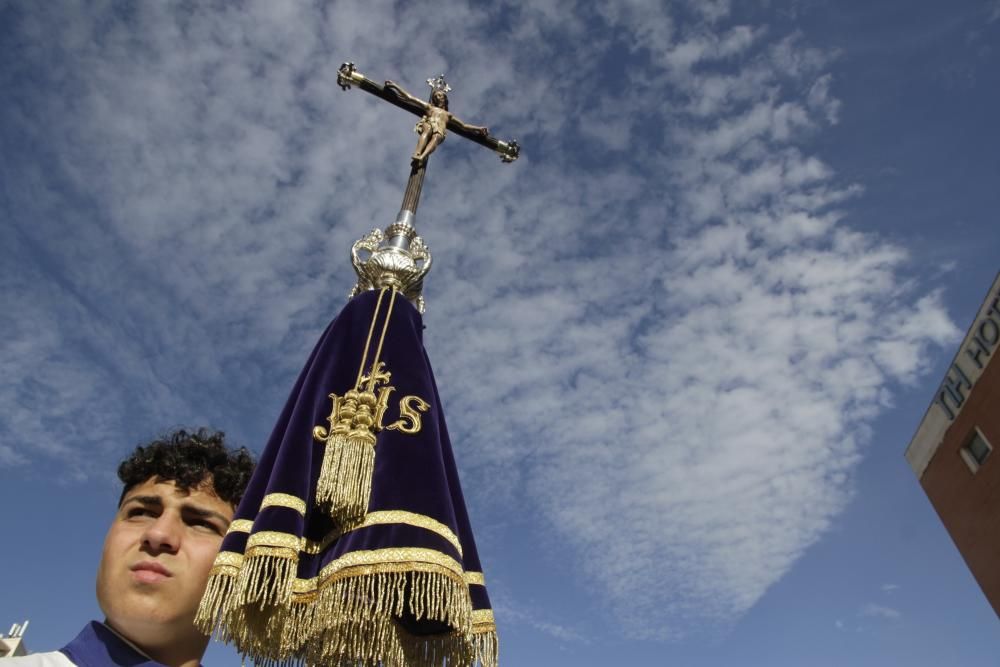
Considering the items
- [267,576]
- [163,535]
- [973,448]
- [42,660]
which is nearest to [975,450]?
[973,448]

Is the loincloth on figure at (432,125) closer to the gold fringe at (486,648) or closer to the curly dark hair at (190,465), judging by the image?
the curly dark hair at (190,465)

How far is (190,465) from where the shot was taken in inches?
107

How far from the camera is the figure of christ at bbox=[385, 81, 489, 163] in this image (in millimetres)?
5308

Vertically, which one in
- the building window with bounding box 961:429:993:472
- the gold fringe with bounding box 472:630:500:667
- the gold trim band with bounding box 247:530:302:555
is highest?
the building window with bounding box 961:429:993:472

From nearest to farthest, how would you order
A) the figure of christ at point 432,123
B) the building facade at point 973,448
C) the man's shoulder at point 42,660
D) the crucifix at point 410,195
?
the man's shoulder at point 42,660 < the crucifix at point 410,195 < the figure of christ at point 432,123 < the building facade at point 973,448

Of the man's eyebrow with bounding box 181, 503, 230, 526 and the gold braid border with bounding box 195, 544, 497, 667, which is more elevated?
the man's eyebrow with bounding box 181, 503, 230, 526

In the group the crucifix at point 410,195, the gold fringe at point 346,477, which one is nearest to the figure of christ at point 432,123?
the crucifix at point 410,195

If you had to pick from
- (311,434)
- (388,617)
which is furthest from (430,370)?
(388,617)

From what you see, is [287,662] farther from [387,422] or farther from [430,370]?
[430,370]

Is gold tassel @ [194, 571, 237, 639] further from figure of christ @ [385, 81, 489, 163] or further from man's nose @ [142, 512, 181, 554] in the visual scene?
figure of christ @ [385, 81, 489, 163]

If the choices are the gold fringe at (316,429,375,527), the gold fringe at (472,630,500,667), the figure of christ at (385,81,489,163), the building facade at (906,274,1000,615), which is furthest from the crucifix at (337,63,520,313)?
the building facade at (906,274,1000,615)

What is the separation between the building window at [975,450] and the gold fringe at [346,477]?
15525mm

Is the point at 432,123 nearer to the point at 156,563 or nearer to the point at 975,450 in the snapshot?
the point at 156,563

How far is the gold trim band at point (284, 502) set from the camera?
100 inches
